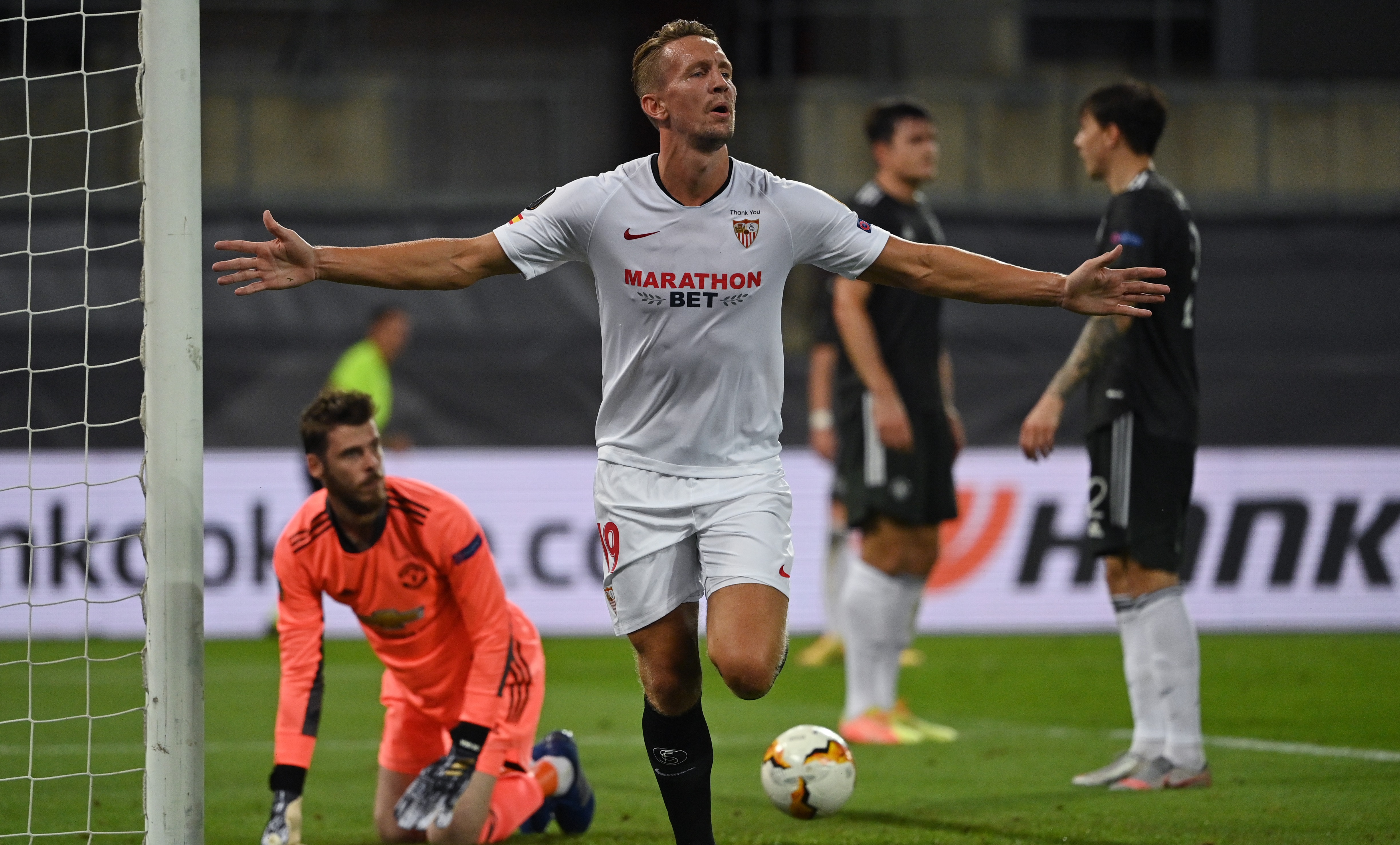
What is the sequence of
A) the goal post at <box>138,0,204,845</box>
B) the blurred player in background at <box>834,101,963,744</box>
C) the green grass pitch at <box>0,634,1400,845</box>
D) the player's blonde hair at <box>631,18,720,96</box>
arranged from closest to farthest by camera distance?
the goal post at <box>138,0,204,845</box> < the player's blonde hair at <box>631,18,720,96</box> < the green grass pitch at <box>0,634,1400,845</box> < the blurred player in background at <box>834,101,963,744</box>

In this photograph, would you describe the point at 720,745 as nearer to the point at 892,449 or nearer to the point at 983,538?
the point at 892,449

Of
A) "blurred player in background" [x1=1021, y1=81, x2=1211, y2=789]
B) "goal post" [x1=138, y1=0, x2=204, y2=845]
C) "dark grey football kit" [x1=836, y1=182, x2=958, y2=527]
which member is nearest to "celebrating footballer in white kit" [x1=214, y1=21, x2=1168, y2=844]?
"goal post" [x1=138, y1=0, x2=204, y2=845]

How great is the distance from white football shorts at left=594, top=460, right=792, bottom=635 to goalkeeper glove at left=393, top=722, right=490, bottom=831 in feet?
2.57

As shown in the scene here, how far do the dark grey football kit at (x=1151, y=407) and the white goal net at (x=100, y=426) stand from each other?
9.86ft

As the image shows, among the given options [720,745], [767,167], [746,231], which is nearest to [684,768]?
[746,231]

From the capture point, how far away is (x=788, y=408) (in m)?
11.8

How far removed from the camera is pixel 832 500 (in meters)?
10.7

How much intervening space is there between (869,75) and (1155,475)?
11.4 meters

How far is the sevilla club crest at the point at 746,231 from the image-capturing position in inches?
162

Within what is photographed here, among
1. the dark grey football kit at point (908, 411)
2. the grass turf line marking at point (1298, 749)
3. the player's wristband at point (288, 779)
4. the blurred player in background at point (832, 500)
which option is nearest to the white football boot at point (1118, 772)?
the grass turf line marking at point (1298, 749)

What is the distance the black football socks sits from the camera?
13.6 ft

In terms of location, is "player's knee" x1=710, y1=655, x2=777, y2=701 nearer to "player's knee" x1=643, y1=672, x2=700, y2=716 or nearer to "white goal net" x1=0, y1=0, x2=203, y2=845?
"player's knee" x1=643, y1=672, x2=700, y2=716

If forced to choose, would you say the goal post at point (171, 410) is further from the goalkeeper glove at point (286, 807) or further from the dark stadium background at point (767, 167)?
the dark stadium background at point (767, 167)

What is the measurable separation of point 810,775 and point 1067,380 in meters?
1.61
